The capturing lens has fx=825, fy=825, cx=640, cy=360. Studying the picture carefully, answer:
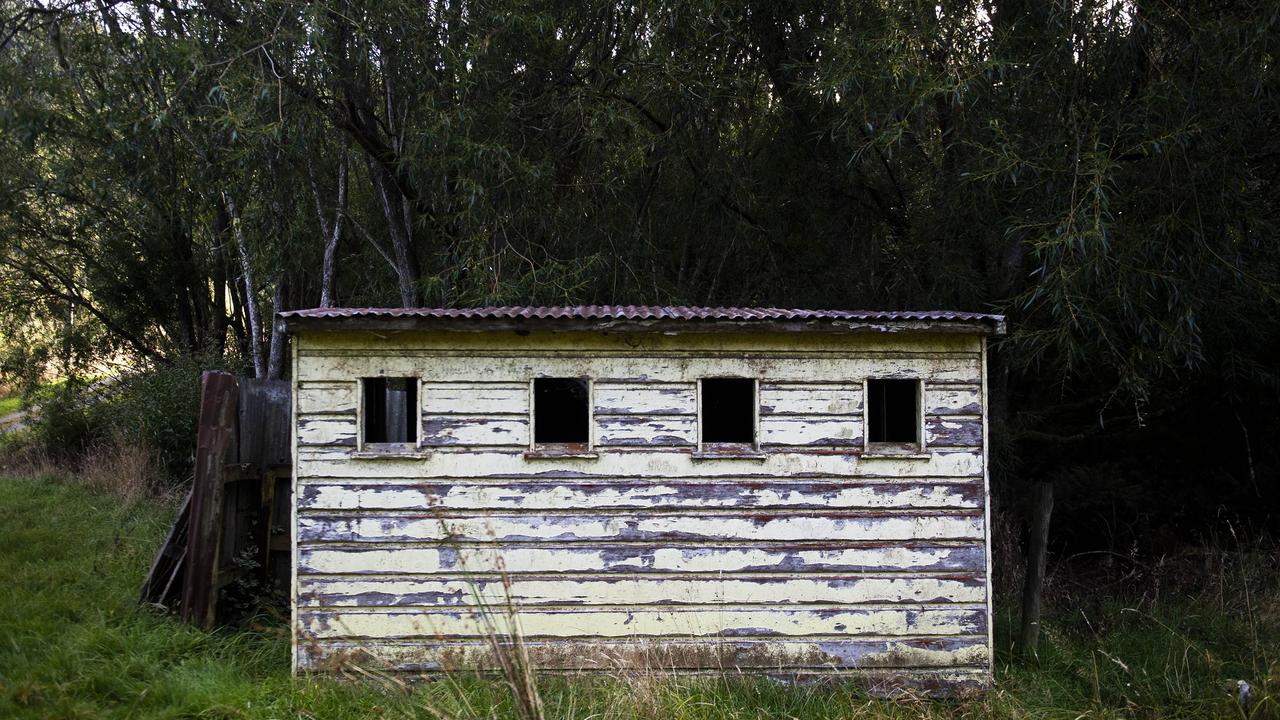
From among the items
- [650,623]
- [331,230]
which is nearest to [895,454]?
[650,623]

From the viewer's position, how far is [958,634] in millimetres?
5645

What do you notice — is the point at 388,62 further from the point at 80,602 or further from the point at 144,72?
the point at 80,602

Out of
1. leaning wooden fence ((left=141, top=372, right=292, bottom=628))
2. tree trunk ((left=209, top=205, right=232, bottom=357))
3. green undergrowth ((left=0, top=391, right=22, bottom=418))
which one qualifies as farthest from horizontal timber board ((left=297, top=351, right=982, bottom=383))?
green undergrowth ((left=0, top=391, right=22, bottom=418))

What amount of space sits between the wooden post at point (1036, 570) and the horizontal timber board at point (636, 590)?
45.1 inches

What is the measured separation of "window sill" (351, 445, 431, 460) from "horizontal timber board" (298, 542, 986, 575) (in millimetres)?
607

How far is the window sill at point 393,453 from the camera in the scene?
548 centimetres

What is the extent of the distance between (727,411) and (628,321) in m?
4.22

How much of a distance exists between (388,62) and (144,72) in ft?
8.17

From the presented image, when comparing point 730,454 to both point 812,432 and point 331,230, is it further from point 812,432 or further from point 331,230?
point 331,230

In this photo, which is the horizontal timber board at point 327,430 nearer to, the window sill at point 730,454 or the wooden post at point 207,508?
the wooden post at point 207,508

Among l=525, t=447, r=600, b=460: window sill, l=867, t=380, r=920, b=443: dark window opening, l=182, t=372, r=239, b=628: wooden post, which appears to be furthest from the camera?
l=867, t=380, r=920, b=443: dark window opening

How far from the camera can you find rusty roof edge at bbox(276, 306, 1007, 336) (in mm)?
5324

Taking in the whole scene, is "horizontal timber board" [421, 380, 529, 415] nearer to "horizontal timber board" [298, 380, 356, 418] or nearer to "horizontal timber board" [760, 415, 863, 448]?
"horizontal timber board" [298, 380, 356, 418]

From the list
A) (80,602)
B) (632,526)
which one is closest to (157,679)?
(80,602)
